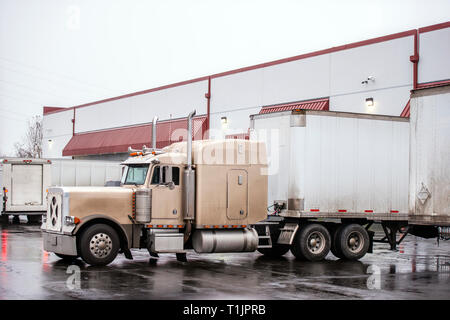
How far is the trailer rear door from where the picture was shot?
Answer: 1198 inches

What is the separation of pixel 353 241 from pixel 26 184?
1807 cm

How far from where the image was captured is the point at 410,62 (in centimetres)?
2766

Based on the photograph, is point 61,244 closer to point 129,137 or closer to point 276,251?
point 276,251

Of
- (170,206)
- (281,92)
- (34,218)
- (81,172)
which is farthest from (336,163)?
(81,172)

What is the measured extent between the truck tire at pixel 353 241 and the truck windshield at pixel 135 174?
558cm

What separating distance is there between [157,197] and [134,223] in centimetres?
84

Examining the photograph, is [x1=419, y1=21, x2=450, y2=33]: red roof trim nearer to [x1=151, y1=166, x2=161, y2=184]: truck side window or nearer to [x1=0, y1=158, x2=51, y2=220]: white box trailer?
[x1=151, y1=166, x2=161, y2=184]: truck side window

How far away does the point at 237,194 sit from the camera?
16656mm

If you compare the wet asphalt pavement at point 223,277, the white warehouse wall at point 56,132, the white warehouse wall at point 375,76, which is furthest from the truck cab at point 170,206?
the white warehouse wall at point 56,132

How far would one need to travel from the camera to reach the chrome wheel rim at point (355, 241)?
17.9m

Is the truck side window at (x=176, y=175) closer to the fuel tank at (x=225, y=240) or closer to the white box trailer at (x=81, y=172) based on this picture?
the fuel tank at (x=225, y=240)

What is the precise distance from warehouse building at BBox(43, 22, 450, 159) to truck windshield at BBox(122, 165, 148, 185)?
14155 millimetres

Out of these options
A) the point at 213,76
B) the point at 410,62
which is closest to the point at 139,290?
the point at 410,62
